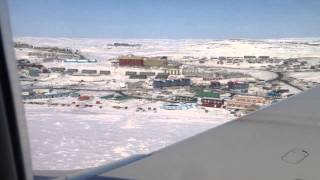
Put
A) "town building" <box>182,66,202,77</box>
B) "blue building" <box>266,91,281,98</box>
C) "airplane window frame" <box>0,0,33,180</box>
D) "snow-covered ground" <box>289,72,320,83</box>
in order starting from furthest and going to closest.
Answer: "town building" <box>182,66,202,77</box> < "snow-covered ground" <box>289,72,320,83</box> < "blue building" <box>266,91,281,98</box> < "airplane window frame" <box>0,0,33,180</box>

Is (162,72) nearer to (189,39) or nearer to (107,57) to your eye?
(107,57)

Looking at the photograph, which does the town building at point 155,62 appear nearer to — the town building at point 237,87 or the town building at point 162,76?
the town building at point 162,76

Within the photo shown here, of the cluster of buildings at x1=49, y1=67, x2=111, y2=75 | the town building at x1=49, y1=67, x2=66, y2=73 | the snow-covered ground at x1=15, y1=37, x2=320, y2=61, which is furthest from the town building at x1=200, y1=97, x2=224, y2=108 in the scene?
the town building at x1=49, y1=67, x2=66, y2=73

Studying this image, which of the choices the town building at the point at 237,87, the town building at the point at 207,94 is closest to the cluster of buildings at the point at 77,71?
the town building at the point at 207,94

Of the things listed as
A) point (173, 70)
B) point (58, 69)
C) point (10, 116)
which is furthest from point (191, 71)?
point (10, 116)

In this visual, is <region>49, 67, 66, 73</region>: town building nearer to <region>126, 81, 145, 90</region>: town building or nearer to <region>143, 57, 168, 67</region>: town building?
<region>126, 81, 145, 90</region>: town building

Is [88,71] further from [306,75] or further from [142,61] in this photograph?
[306,75]

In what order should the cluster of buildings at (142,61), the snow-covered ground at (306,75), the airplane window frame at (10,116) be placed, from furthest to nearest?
the snow-covered ground at (306,75), the cluster of buildings at (142,61), the airplane window frame at (10,116)
